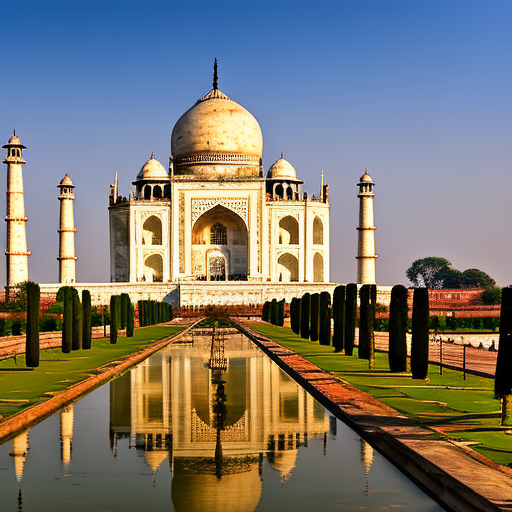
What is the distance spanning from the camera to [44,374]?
1034cm

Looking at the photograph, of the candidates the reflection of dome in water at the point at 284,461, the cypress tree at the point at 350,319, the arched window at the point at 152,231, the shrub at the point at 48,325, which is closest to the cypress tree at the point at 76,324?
the cypress tree at the point at 350,319

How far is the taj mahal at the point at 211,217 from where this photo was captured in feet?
125

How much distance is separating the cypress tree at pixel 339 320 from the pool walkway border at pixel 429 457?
6.30 m

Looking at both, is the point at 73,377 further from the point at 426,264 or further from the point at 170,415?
the point at 426,264

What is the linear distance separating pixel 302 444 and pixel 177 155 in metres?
36.1

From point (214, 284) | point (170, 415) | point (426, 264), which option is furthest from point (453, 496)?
point (426, 264)

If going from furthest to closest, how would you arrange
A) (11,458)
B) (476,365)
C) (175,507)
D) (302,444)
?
(476,365) → (302,444) → (11,458) → (175,507)

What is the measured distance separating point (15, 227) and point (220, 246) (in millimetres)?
9507

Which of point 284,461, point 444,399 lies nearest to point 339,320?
point 444,399

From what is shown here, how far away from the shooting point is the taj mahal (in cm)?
3797

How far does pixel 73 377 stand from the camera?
990 centimetres

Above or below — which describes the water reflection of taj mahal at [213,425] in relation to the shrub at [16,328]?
below

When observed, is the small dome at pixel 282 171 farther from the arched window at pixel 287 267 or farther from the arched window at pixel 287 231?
the arched window at pixel 287 267

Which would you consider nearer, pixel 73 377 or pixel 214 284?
pixel 73 377
